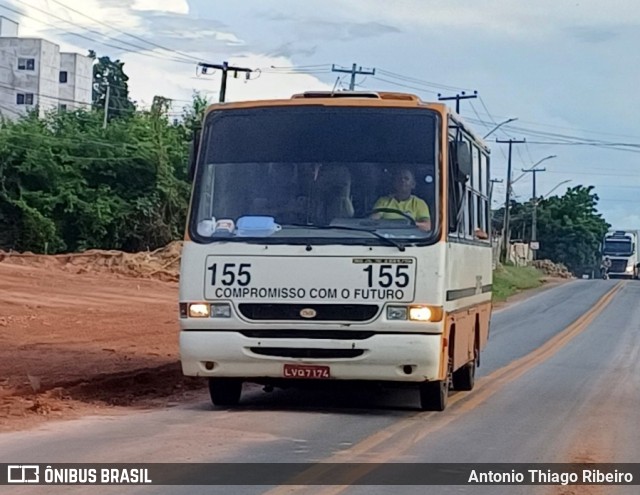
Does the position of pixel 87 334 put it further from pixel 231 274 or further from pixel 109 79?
pixel 109 79

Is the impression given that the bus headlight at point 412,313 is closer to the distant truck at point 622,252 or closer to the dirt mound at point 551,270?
the dirt mound at point 551,270

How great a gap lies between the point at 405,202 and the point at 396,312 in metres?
1.11

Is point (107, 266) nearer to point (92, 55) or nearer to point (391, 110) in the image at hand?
point (391, 110)

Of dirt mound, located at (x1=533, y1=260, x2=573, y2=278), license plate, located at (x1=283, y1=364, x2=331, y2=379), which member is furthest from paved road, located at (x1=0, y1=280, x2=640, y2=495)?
dirt mound, located at (x1=533, y1=260, x2=573, y2=278)

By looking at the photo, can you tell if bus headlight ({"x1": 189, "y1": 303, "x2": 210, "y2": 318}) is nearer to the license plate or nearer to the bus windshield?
the bus windshield

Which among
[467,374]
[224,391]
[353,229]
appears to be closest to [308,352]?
[353,229]

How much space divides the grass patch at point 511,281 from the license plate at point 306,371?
33.8 metres

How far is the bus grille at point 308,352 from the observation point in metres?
11.6

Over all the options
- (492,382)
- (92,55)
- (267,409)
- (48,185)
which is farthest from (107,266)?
(92,55)

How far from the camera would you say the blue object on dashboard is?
11773 millimetres

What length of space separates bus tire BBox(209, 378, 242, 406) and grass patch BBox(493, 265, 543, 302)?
32.8 m

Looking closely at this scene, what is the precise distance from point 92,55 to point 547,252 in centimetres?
4241

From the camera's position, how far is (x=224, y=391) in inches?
503

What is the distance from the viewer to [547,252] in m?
107
